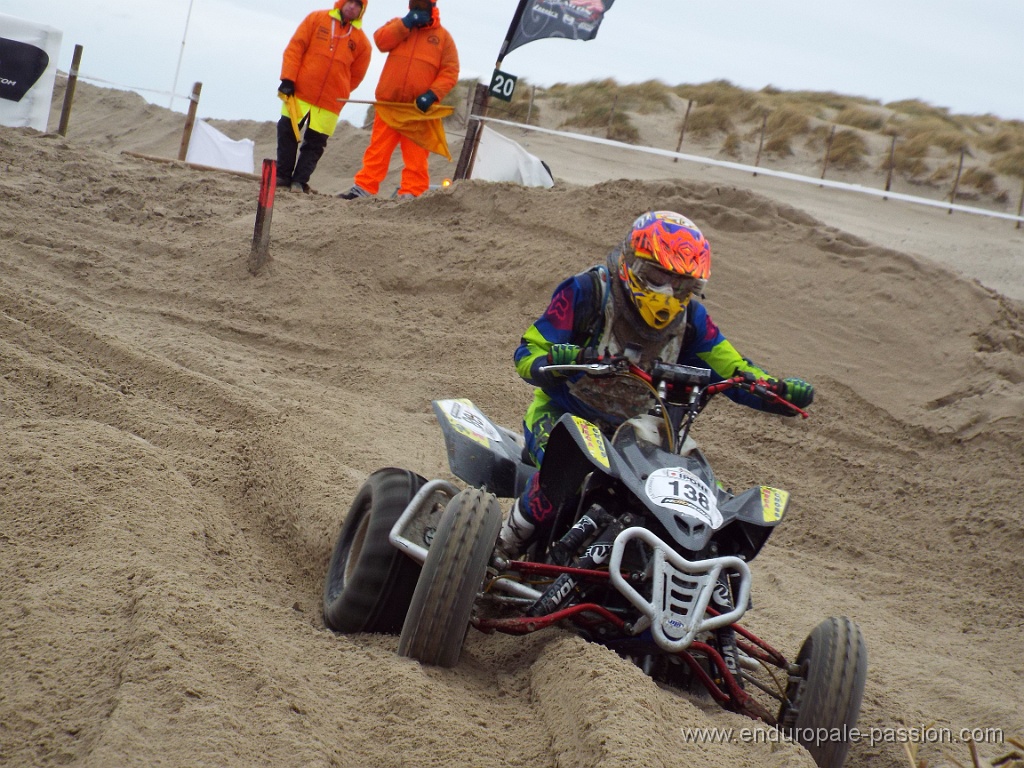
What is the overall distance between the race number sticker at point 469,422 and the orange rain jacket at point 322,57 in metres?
6.84

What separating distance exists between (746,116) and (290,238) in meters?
13.0

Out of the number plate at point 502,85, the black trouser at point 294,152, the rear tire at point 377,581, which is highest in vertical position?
the number plate at point 502,85

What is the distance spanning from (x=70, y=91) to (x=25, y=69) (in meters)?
2.78

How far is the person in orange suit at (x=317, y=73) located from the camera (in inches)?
412

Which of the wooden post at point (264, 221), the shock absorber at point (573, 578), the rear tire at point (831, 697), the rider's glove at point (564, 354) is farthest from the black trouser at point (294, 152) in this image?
the rear tire at point (831, 697)

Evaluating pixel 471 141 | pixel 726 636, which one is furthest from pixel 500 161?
pixel 726 636

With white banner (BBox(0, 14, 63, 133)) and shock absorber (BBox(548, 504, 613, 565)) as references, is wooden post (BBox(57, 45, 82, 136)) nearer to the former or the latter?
white banner (BBox(0, 14, 63, 133))

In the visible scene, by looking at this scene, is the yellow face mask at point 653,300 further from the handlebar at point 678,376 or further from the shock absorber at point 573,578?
the shock absorber at point 573,578

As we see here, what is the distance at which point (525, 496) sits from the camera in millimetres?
3990

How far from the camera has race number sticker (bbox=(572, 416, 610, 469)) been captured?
346 centimetres

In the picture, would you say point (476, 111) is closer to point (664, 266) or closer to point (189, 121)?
point (189, 121)

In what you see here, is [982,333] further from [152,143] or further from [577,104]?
[152,143]

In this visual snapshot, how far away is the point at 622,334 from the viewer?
4273 mm

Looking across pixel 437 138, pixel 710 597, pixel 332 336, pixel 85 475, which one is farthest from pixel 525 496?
pixel 437 138
